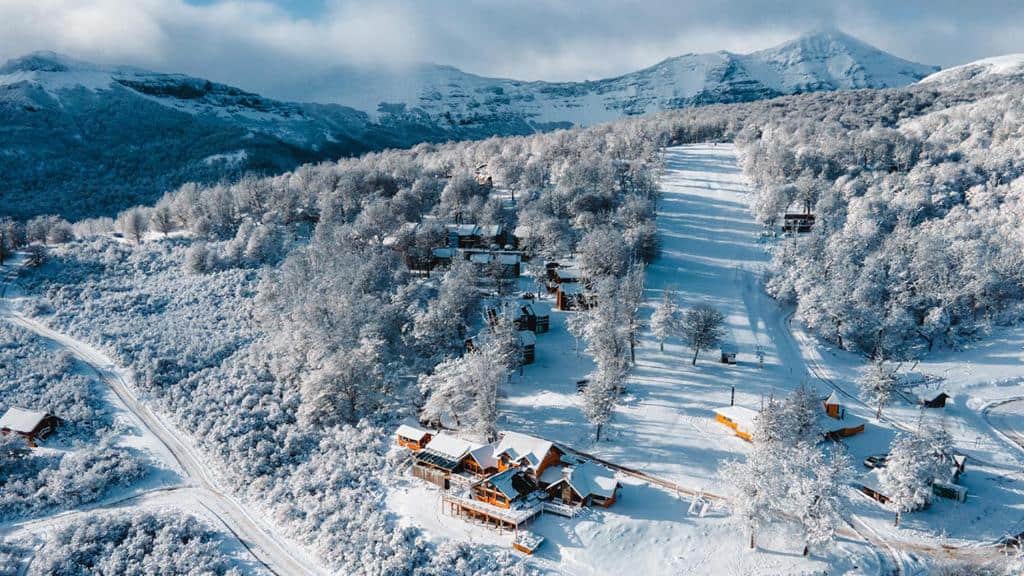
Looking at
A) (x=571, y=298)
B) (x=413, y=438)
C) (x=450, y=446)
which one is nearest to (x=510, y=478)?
(x=450, y=446)

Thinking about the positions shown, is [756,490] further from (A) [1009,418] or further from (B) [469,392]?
(A) [1009,418]

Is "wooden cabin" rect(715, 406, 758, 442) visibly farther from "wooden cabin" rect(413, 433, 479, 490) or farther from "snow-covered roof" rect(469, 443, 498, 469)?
"wooden cabin" rect(413, 433, 479, 490)

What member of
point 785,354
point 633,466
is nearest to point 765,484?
point 633,466

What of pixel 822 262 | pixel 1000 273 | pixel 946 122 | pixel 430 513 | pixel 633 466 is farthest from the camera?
pixel 946 122

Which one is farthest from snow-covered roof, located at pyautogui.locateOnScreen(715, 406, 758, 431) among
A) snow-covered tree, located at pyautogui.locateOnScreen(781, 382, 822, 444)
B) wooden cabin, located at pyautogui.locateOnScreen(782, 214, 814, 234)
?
wooden cabin, located at pyautogui.locateOnScreen(782, 214, 814, 234)

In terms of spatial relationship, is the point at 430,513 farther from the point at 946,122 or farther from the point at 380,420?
the point at 946,122

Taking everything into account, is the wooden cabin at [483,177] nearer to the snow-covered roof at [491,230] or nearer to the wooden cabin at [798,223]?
the snow-covered roof at [491,230]
